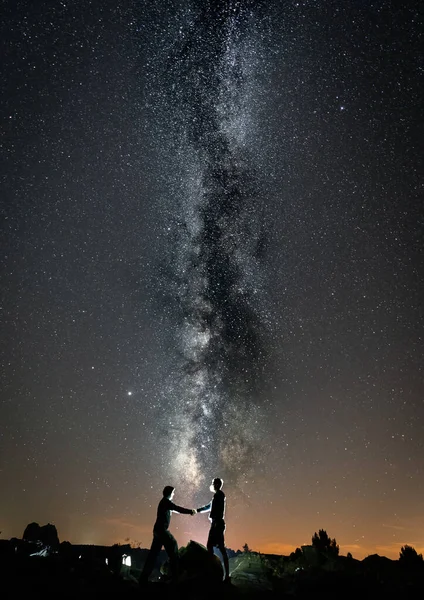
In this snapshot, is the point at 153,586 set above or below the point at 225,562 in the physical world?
below

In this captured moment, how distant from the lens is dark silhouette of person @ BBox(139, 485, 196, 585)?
21.8 feet

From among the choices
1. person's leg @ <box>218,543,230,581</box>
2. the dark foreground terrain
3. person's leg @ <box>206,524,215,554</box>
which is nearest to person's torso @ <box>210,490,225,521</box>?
person's leg @ <box>206,524,215,554</box>

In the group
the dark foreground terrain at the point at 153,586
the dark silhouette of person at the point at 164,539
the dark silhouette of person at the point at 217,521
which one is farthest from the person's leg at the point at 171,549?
the dark silhouette of person at the point at 217,521

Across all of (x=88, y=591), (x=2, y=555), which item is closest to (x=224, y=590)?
(x=88, y=591)

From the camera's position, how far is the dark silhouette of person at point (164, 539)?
6.63 metres

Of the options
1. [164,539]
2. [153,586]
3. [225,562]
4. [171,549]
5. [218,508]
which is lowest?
[153,586]

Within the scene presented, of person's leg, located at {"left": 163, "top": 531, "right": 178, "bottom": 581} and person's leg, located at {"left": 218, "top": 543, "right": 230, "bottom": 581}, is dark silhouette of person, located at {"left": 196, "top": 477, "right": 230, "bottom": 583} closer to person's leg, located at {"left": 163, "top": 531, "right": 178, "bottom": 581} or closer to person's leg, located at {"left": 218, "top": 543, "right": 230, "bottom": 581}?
person's leg, located at {"left": 218, "top": 543, "right": 230, "bottom": 581}

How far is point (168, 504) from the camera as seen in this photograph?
7172mm

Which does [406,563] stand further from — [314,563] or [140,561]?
[140,561]

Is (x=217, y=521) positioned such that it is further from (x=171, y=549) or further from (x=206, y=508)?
(x=171, y=549)

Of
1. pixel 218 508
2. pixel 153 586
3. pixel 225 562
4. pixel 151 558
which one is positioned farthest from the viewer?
pixel 218 508

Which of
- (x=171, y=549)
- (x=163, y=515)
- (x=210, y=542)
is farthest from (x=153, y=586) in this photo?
(x=210, y=542)

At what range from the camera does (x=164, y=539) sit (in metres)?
6.81

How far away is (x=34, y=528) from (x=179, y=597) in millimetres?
45439
